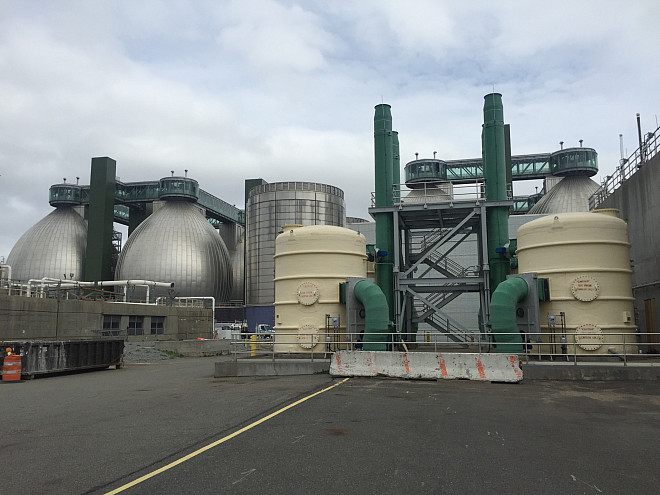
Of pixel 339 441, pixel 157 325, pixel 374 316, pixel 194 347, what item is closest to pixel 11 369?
pixel 374 316

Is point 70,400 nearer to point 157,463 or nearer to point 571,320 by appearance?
point 157,463

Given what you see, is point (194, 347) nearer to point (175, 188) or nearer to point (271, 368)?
point (271, 368)

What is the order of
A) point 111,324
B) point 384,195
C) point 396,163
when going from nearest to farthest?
point 384,195, point 396,163, point 111,324

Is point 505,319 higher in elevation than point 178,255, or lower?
lower

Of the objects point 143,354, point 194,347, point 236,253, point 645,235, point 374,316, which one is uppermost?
point 236,253

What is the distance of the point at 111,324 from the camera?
42.4m

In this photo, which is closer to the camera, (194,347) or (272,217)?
(194,347)

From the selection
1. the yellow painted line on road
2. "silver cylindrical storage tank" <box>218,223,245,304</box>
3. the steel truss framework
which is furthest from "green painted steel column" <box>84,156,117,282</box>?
the yellow painted line on road

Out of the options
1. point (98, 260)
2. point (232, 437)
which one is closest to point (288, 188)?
point (98, 260)

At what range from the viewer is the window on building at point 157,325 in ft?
160

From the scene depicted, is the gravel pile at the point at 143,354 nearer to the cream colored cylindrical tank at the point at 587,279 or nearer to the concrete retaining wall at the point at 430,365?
the concrete retaining wall at the point at 430,365

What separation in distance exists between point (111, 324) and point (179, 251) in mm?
27444

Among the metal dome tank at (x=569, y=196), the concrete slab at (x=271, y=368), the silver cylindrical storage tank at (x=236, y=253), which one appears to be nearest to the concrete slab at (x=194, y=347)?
the concrete slab at (x=271, y=368)

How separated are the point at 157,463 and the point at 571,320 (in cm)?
1847
